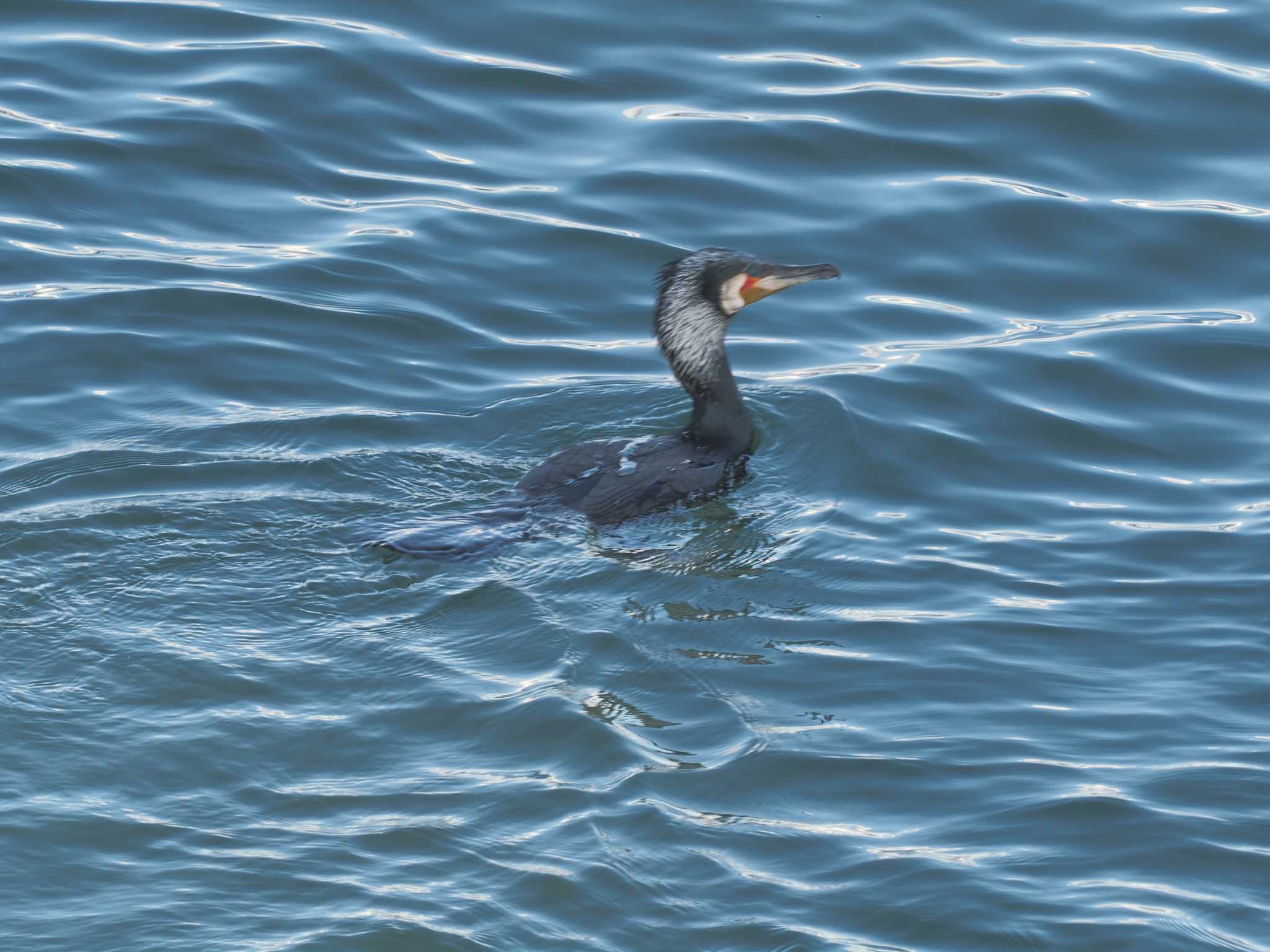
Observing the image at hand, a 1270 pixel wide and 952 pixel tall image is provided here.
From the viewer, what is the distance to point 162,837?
19.2ft

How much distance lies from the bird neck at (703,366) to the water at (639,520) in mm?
282

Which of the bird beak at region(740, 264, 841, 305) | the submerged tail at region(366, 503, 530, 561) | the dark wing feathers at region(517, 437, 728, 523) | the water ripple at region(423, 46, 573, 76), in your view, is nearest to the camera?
the submerged tail at region(366, 503, 530, 561)

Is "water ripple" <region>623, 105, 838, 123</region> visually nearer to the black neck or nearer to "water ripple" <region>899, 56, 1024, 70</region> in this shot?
"water ripple" <region>899, 56, 1024, 70</region>

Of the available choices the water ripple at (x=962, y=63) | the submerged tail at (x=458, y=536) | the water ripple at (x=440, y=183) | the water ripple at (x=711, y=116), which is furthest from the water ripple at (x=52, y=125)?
the water ripple at (x=962, y=63)

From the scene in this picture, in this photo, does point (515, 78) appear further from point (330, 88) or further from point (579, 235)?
point (579, 235)

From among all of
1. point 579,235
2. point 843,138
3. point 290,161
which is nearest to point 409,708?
point 579,235

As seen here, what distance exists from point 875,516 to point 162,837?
165 inches

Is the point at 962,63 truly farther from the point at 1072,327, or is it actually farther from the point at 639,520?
the point at 639,520

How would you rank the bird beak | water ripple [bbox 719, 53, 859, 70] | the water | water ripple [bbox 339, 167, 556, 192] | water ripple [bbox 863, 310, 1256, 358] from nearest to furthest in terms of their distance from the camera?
the water
the bird beak
water ripple [bbox 863, 310, 1256, 358]
water ripple [bbox 339, 167, 556, 192]
water ripple [bbox 719, 53, 859, 70]

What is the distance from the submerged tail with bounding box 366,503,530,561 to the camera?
7875mm

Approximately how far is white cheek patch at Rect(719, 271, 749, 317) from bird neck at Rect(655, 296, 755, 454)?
5cm

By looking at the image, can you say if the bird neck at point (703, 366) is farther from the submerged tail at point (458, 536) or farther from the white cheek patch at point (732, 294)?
the submerged tail at point (458, 536)

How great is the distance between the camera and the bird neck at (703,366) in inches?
370

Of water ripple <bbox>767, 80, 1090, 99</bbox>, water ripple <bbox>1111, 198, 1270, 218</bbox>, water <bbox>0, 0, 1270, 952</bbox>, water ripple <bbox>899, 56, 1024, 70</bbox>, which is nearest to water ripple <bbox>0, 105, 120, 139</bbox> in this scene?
water <bbox>0, 0, 1270, 952</bbox>
